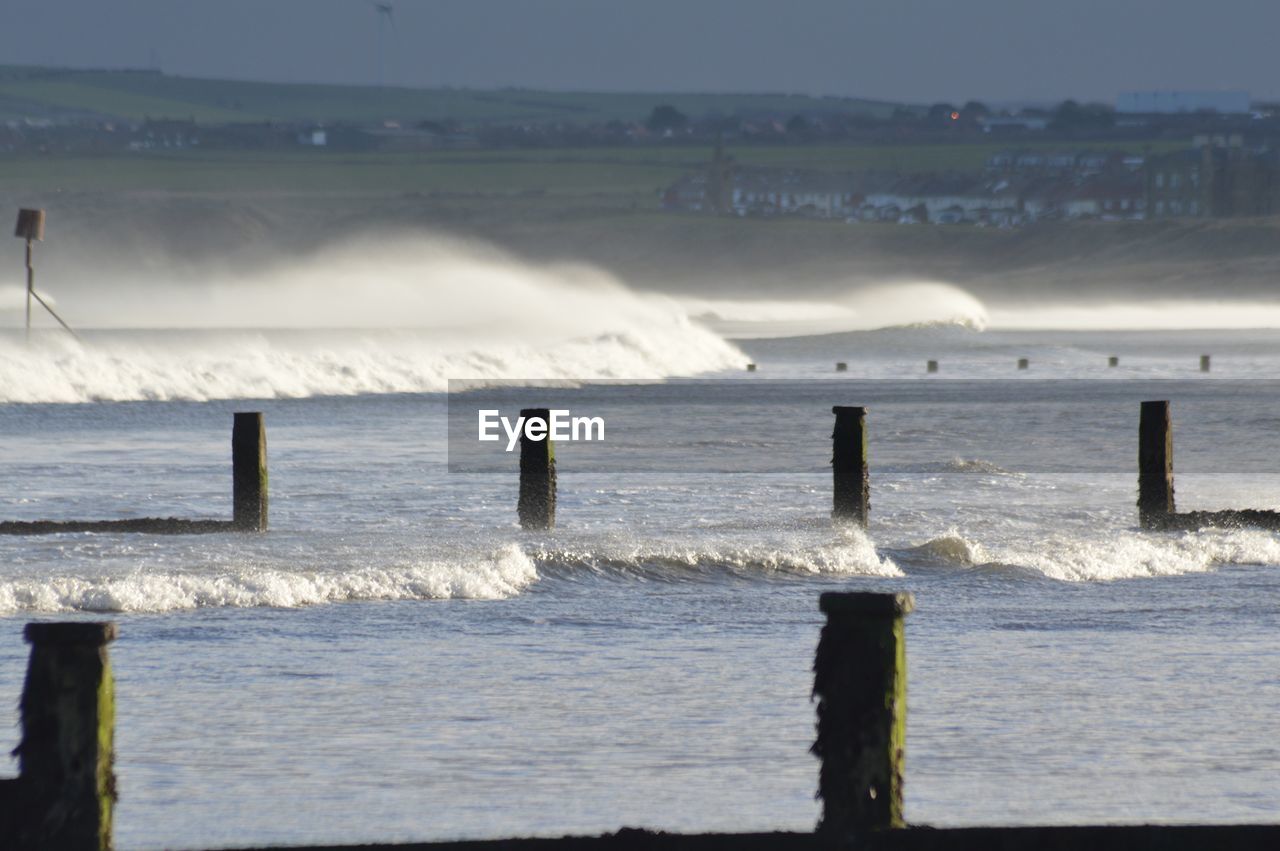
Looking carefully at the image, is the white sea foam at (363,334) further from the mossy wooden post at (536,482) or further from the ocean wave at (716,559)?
the ocean wave at (716,559)

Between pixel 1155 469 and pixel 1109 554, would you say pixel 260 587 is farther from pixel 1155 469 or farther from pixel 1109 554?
pixel 1155 469

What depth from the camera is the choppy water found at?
8.12 metres

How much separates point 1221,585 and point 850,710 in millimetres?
8562

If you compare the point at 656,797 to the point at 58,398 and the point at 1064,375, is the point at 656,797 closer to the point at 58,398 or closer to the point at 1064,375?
the point at 58,398

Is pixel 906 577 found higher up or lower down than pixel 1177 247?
lower down

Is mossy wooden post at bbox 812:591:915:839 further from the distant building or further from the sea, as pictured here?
the distant building

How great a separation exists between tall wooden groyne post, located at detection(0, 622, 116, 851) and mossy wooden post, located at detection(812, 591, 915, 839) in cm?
189

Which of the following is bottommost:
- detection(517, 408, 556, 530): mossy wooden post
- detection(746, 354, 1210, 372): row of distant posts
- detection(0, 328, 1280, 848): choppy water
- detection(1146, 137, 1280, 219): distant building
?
detection(0, 328, 1280, 848): choppy water

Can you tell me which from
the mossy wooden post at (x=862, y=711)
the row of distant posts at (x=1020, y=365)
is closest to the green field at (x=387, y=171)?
the row of distant posts at (x=1020, y=365)

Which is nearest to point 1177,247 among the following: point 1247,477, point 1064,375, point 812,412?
point 1064,375

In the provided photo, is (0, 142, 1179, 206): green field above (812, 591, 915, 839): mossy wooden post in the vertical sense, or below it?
above

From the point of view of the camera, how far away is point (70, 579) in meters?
12.9

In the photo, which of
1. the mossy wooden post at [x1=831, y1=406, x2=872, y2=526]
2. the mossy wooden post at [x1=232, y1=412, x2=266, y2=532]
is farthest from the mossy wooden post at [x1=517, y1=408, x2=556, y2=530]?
the mossy wooden post at [x1=831, y1=406, x2=872, y2=526]

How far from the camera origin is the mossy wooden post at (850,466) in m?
16.6
